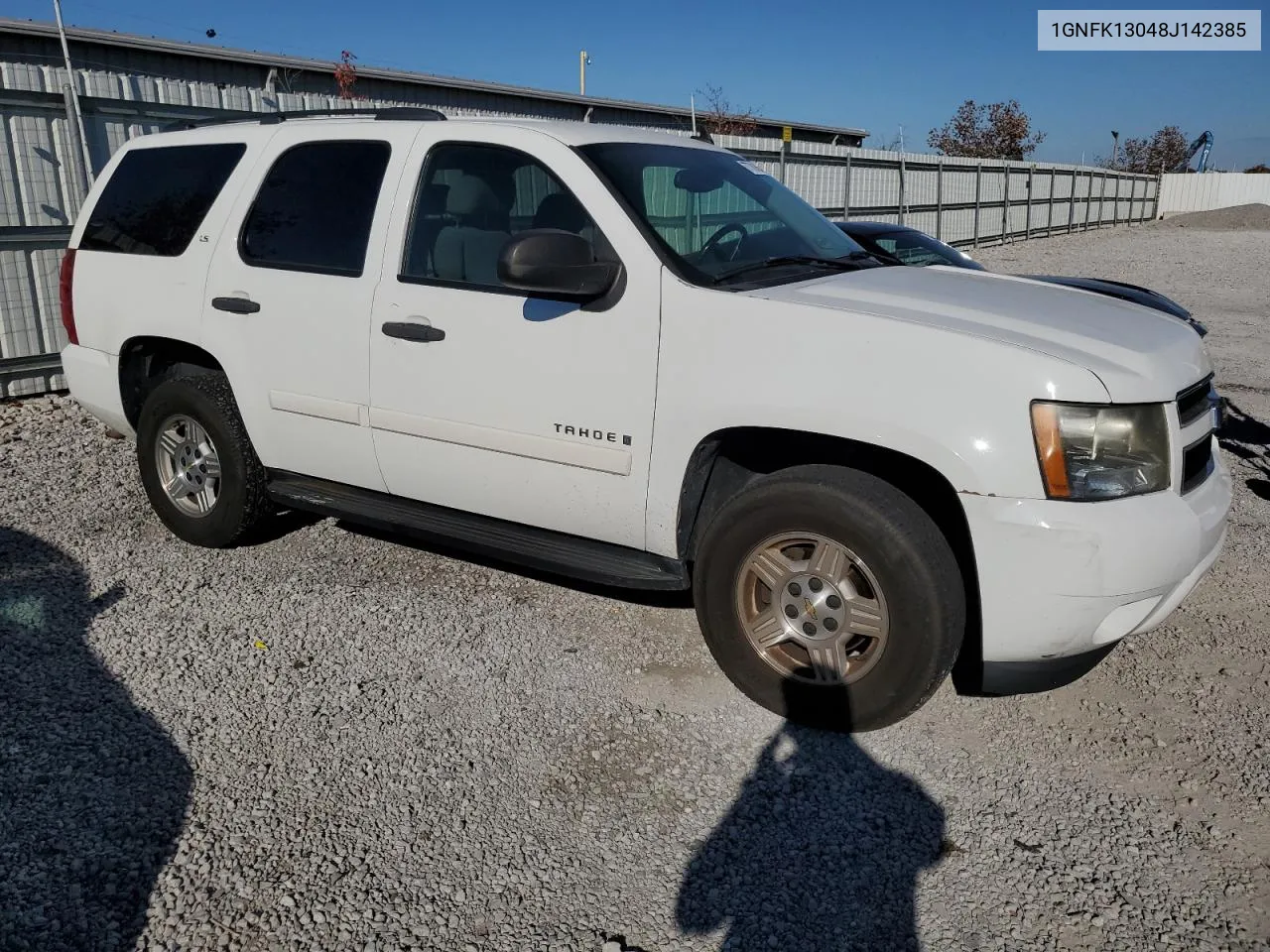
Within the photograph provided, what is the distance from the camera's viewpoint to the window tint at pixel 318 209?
174 inches

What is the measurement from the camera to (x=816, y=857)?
117 inches

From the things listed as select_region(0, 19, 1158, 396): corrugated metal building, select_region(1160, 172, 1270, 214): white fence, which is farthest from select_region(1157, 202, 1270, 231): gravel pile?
select_region(1160, 172, 1270, 214): white fence

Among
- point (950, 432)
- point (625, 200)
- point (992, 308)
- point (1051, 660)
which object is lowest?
point (1051, 660)

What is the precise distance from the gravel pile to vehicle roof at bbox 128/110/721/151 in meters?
41.2

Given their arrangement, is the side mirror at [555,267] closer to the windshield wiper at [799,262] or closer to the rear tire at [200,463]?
the windshield wiper at [799,262]

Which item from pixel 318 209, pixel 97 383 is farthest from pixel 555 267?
pixel 97 383

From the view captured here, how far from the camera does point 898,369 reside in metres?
3.24

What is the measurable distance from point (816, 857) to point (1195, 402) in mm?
2003

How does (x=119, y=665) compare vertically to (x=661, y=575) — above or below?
below

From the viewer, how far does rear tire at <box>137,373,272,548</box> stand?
4.96 m

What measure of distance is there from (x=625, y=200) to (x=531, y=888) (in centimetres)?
239

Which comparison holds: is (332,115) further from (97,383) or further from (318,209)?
(97,383)

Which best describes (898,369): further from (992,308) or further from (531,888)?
(531,888)

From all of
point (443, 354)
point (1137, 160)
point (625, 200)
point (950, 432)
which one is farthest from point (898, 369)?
point (1137, 160)
